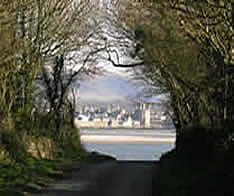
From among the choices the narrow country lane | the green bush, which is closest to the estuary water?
the green bush

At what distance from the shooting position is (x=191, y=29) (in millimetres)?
23875

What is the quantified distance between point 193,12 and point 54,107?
104 ft

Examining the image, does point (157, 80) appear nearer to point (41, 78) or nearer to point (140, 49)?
point (140, 49)

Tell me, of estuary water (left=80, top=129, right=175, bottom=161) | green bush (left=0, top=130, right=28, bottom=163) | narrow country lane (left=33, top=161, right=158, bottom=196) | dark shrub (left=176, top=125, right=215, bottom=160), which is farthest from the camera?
estuary water (left=80, top=129, right=175, bottom=161)

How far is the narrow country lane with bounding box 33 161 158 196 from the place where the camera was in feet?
75.9

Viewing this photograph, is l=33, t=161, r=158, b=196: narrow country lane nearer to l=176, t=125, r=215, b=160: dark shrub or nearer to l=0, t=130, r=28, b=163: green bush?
l=176, t=125, r=215, b=160: dark shrub

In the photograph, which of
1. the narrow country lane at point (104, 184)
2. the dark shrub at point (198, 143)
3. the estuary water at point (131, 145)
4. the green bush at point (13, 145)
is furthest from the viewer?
the estuary water at point (131, 145)

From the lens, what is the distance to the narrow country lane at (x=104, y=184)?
23125 millimetres

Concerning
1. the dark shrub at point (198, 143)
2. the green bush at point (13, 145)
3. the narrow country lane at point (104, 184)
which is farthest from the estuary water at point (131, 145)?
the narrow country lane at point (104, 184)

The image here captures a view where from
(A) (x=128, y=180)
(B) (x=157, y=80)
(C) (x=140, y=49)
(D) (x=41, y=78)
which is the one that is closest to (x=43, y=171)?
(A) (x=128, y=180)

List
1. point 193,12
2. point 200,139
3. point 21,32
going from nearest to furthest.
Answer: point 193,12 < point 200,139 < point 21,32

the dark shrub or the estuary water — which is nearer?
the dark shrub

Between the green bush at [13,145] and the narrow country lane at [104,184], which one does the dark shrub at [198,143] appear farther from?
the green bush at [13,145]

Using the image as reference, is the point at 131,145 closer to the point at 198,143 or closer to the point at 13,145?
the point at 13,145
